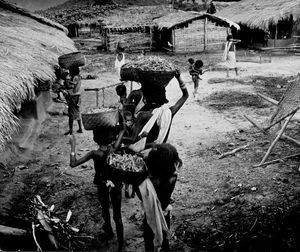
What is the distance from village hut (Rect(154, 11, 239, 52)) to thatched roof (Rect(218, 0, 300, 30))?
130cm

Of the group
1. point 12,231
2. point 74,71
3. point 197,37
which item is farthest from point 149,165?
point 197,37

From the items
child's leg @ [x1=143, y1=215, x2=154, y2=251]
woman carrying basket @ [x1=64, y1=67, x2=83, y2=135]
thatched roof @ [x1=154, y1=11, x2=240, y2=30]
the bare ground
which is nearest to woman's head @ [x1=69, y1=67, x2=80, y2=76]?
woman carrying basket @ [x1=64, y1=67, x2=83, y2=135]

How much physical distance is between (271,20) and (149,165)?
18.0 metres

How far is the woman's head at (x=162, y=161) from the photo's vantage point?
299 centimetres

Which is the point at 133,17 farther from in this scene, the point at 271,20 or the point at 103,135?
the point at 103,135

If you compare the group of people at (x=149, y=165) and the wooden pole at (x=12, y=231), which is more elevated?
the group of people at (x=149, y=165)

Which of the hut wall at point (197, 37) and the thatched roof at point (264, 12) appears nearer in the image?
the thatched roof at point (264, 12)

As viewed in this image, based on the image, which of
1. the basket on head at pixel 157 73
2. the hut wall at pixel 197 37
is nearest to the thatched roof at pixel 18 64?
the basket on head at pixel 157 73

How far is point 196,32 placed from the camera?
2191cm

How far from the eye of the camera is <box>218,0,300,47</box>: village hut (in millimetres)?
18484

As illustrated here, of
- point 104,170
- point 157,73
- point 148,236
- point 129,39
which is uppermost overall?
point 129,39

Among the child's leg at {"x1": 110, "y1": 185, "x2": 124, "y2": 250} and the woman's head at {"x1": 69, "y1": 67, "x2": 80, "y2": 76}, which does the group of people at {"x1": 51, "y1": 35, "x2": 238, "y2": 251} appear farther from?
the woman's head at {"x1": 69, "y1": 67, "x2": 80, "y2": 76}

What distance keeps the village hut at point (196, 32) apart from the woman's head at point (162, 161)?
19.3 metres

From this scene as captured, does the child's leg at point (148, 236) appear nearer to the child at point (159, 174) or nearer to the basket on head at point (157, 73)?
the child at point (159, 174)
